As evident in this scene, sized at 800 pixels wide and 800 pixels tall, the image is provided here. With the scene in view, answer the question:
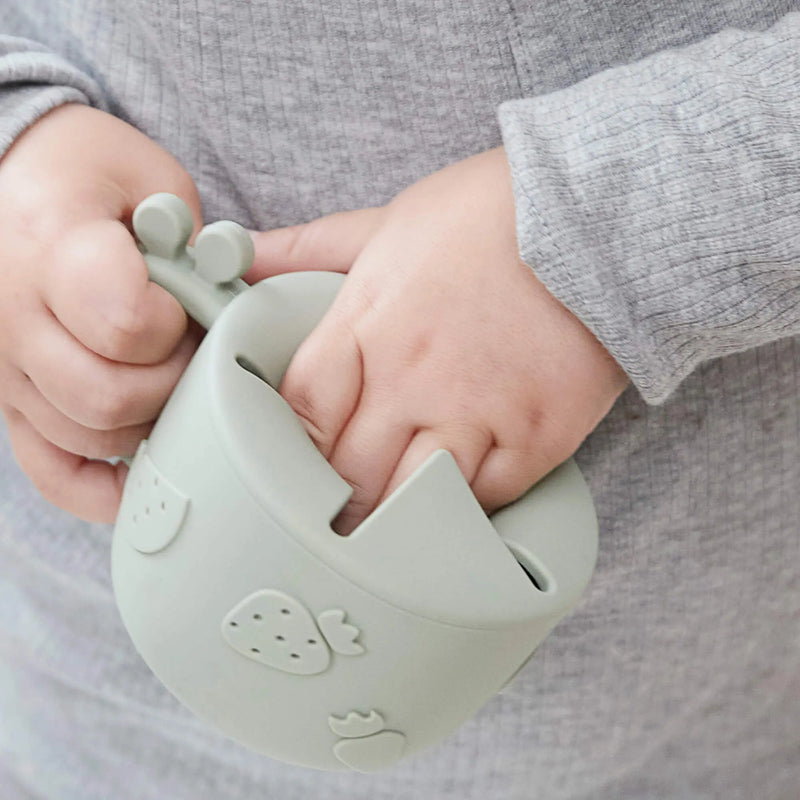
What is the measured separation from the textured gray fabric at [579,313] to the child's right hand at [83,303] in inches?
1.7

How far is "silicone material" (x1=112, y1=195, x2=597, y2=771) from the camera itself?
345mm

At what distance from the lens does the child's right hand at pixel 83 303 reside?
382 mm

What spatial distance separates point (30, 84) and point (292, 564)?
0.31 meters

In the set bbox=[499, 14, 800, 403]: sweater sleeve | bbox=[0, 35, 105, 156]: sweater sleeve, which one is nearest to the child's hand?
bbox=[499, 14, 800, 403]: sweater sleeve

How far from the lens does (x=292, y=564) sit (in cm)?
34

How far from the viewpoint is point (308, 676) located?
370 mm

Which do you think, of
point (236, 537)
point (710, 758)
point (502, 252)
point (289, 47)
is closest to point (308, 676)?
point (236, 537)

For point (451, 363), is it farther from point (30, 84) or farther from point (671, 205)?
point (30, 84)

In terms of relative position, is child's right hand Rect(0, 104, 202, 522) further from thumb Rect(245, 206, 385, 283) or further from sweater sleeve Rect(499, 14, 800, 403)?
sweater sleeve Rect(499, 14, 800, 403)

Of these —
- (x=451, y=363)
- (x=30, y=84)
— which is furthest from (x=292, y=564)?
(x=30, y=84)

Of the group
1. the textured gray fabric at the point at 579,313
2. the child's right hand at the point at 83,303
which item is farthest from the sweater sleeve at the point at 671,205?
the child's right hand at the point at 83,303

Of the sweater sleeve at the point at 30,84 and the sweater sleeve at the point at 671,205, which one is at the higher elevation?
the sweater sleeve at the point at 30,84

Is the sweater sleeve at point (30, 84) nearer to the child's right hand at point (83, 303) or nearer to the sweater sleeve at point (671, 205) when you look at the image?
the child's right hand at point (83, 303)

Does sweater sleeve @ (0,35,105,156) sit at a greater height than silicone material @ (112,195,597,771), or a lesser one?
greater
